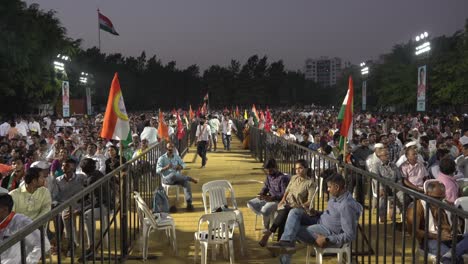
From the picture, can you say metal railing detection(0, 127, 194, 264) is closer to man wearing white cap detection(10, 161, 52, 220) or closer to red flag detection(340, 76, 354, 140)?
man wearing white cap detection(10, 161, 52, 220)

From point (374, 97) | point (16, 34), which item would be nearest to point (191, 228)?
point (16, 34)

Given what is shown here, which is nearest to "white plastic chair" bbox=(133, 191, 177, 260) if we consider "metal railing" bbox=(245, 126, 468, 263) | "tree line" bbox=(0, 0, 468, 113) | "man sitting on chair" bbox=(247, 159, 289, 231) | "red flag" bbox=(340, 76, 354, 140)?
"man sitting on chair" bbox=(247, 159, 289, 231)

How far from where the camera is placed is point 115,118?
786 cm

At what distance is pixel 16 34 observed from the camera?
36656 millimetres

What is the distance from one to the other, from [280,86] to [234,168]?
91219 mm

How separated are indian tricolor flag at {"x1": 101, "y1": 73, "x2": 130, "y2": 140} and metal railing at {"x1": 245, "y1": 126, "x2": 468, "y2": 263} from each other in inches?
123

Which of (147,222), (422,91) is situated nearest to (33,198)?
(147,222)

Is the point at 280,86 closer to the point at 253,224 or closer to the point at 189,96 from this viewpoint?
the point at 189,96

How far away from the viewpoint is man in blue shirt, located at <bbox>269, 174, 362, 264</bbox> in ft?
19.3

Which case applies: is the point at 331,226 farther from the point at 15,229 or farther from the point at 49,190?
the point at 49,190

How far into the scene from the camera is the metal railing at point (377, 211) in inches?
162

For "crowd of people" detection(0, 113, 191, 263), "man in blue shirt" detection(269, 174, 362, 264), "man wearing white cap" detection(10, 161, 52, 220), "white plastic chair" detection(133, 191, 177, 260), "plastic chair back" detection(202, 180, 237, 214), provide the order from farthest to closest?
1. "plastic chair back" detection(202, 180, 237, 214)
2. "white plastic chair" detection(133, 191, 177, 260)
3. "man wearing white cap" detection(10, 161, 52, 220)
4. "man in blue shirt" detection(269, 174, 362, 264)
5. "crowd of people" detection(0, 113, 191, 263)

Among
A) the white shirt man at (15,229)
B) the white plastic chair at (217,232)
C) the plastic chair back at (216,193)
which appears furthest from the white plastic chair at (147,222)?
the white shirt man at (15,229)

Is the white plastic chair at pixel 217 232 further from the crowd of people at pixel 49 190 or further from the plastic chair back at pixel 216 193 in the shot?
the plastic chair back at pixel 216 193
